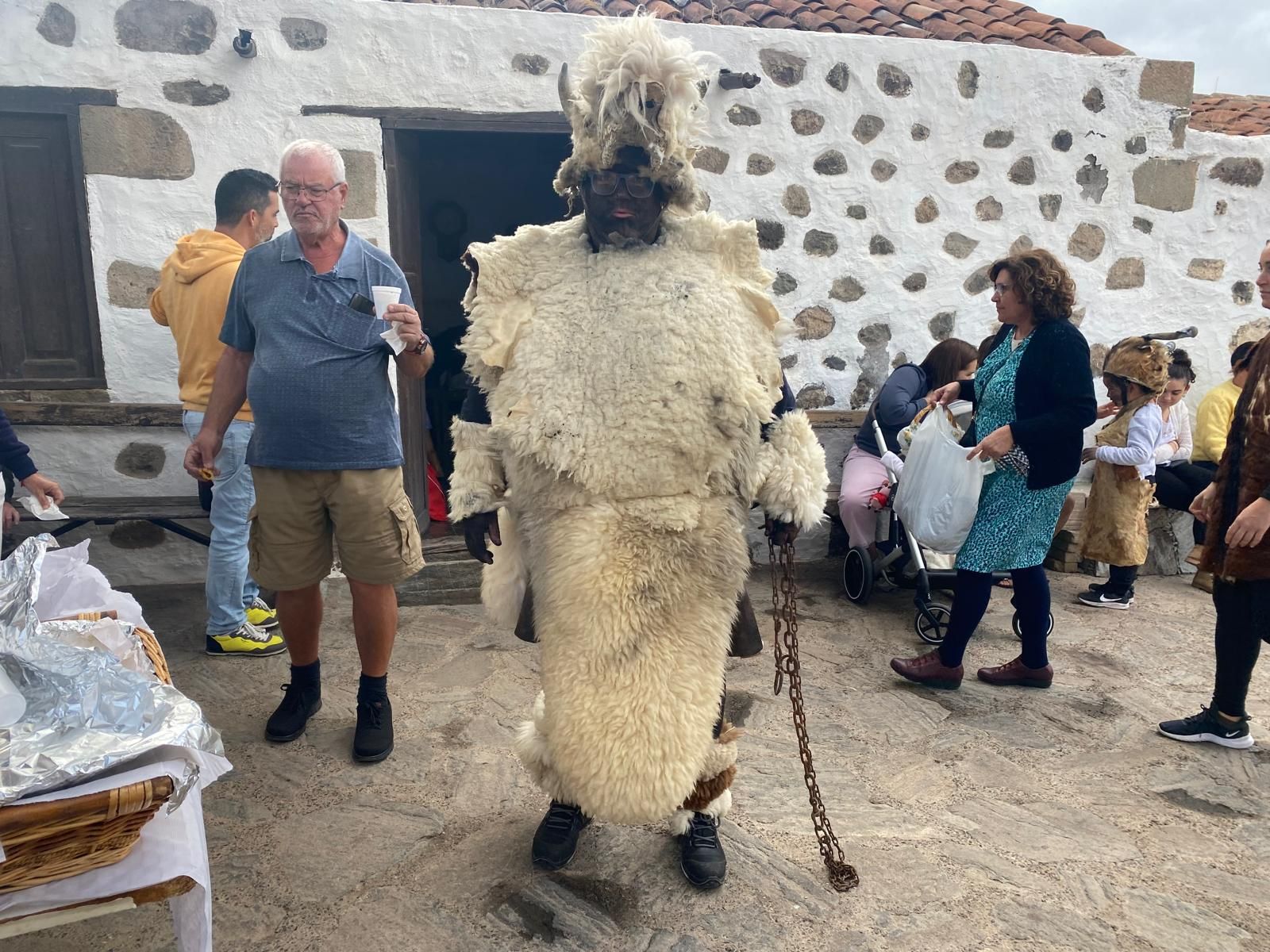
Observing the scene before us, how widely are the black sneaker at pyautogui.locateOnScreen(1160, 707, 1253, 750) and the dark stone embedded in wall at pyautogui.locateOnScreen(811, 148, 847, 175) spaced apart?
3.42m

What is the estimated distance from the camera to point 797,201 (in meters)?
4.84

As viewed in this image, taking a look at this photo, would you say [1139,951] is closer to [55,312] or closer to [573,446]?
[573,446]

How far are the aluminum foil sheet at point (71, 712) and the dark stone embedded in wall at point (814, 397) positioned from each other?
4.19 metres

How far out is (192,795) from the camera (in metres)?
1.51

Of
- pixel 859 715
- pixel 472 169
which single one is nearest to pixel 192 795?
pixel 859 715

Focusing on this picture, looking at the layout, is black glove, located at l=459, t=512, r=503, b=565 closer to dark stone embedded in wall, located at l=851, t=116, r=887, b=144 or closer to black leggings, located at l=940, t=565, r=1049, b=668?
black leggings, located at l=940, t=565, r=1049, b=668

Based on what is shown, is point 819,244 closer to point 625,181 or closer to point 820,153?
point 820,153

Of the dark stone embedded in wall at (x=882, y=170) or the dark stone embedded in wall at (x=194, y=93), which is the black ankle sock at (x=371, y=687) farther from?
the dark stone embedded in wall at (x=882, y=170)

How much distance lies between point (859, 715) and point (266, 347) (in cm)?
268

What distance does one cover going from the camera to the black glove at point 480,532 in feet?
6.96

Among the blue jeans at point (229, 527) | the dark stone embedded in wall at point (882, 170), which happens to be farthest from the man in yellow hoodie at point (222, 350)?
the dark stone embedded in wall at point (882, 170)

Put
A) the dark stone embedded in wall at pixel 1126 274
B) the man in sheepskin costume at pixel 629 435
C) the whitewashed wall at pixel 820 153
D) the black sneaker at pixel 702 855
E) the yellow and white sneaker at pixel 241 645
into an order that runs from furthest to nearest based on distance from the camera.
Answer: the dark stone embedded in wall at pixel 1126 274
the whitewashed wall at pixel 820 153
the yellow and white sneaker at pixel 241 645
the black sneaker at pixel 702 855
the man in sheepskin costume at pixel 629 435

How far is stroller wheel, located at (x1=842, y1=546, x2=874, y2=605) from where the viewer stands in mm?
4570

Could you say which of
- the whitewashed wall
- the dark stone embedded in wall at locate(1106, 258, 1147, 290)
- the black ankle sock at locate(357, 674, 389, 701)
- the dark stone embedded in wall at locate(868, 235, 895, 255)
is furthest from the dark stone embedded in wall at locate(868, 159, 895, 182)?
the black ankle sock at locate(357, 674, 389, 701)
